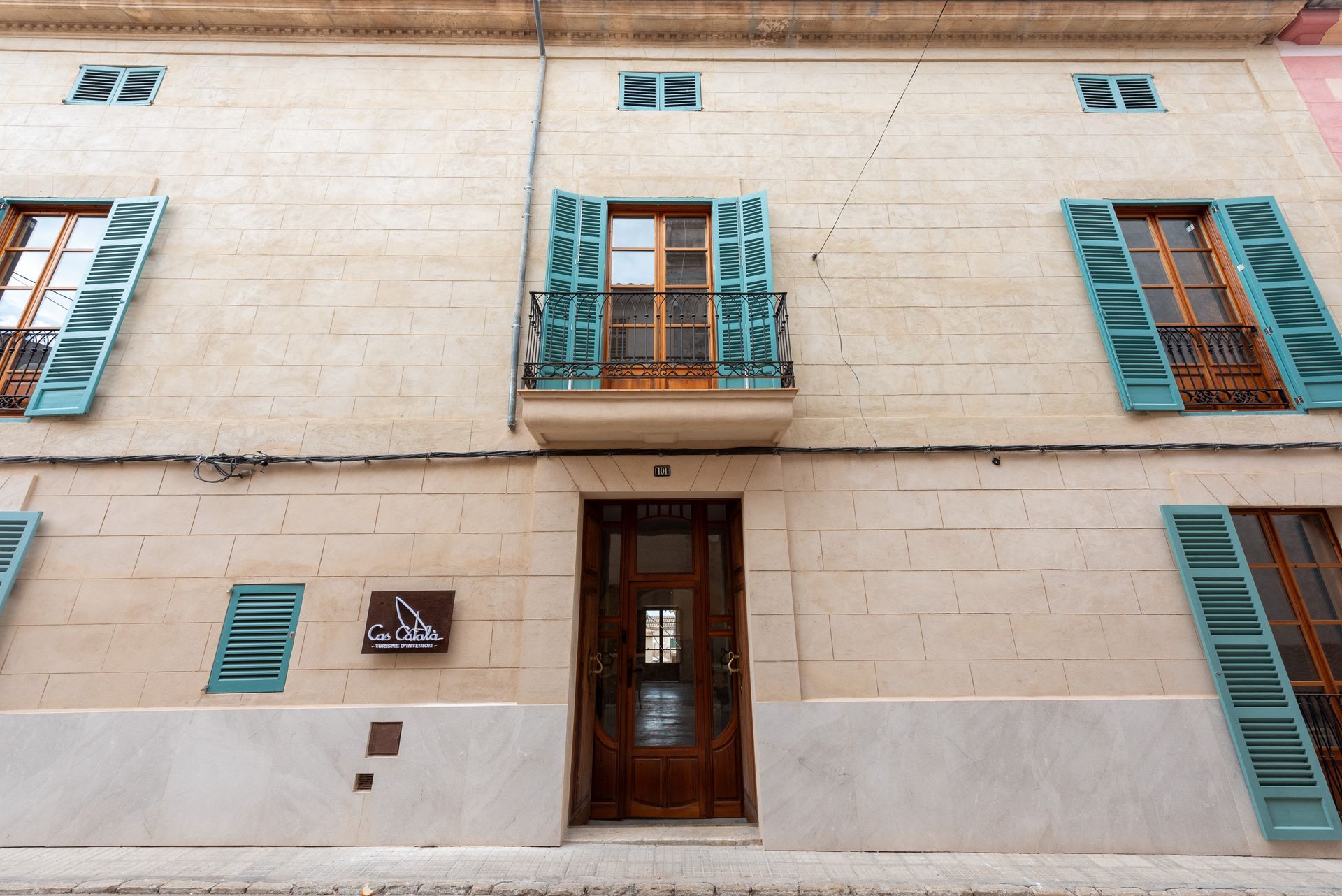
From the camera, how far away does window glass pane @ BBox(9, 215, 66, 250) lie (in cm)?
574

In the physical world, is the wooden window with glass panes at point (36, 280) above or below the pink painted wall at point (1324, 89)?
below

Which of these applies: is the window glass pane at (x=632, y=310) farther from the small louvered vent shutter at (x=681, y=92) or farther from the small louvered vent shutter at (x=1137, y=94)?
the small louvered vent shutter at (x=1137, y=94)

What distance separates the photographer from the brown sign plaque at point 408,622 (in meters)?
4.53

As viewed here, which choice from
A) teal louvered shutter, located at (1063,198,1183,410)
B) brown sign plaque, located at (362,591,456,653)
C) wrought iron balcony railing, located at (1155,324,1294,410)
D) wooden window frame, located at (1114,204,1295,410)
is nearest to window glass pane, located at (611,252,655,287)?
brown sign plaque, located at (362,591,456,653)

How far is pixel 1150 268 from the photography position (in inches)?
230

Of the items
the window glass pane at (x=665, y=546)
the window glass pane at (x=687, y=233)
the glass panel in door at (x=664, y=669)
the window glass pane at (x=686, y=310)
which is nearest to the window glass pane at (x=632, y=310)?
the window glass pane at (x=686, y=310)

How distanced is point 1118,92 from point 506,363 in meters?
7.49

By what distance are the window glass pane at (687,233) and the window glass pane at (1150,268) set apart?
434 cm

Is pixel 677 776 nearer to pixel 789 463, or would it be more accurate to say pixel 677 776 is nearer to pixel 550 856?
pixel 550 856

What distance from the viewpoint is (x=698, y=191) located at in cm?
599

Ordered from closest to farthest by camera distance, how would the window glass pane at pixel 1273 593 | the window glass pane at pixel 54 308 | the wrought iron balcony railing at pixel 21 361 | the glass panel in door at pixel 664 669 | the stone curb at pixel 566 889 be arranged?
the stone curb at pixel 566 889 → the window glass pane at pixel 1273 593 → the glass panel in door at pixel 664 669 → the wrought iron balcony railing at pixel 21 361 → the window glass pane at pixel 54 308

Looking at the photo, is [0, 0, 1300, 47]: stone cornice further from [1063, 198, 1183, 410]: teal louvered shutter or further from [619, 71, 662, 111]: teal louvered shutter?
[1063, 198, 1183, 410]: teal louvered shutter

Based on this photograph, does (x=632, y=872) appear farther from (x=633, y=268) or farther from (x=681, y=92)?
(x=681, y=92)

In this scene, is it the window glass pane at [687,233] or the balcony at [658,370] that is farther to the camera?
the window glass pane at [687,233]
